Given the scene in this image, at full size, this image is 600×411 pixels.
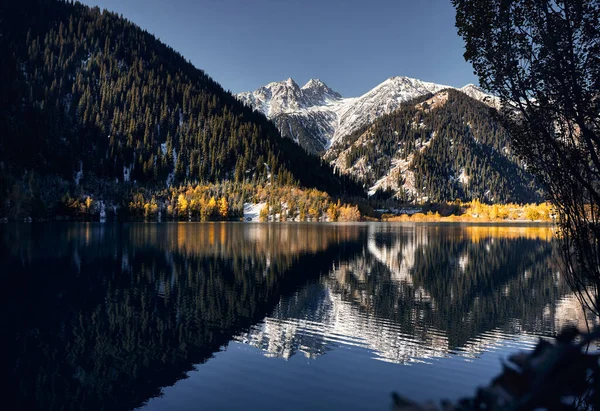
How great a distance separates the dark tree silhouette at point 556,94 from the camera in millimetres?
12539

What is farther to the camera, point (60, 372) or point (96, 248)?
point (96, 248)

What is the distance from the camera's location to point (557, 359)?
190 centimetres

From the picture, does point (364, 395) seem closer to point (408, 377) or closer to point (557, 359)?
point (408, 377)

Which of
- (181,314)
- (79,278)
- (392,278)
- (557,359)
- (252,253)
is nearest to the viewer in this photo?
(557,359)

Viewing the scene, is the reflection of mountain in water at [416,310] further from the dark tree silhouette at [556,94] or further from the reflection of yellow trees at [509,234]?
the reflection of yellow trees at [509,234]

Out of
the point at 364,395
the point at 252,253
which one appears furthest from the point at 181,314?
the point at 252,253

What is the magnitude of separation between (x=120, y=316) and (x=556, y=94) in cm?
2588

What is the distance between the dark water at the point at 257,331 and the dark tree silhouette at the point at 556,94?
8.23 meters

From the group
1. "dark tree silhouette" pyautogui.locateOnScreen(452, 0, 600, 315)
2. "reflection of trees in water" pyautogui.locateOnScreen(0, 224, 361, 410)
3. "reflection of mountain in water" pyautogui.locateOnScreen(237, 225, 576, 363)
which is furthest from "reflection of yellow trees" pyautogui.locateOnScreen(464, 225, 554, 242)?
"dark tree silhouette" pyautogui.locateOnScreen(452, 0, 600, 315)

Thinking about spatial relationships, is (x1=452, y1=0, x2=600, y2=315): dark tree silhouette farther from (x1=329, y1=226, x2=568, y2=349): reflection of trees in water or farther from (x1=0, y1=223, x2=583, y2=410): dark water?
(x1=329, y1=226, x2=568, y2=349): reflection of trees in water

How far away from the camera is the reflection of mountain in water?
22703 mm

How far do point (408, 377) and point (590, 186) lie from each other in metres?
10.6

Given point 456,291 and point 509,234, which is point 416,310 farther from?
point 509,234

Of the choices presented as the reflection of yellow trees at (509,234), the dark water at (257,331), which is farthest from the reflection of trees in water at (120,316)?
the reflection of yellow trees at (509,234)
